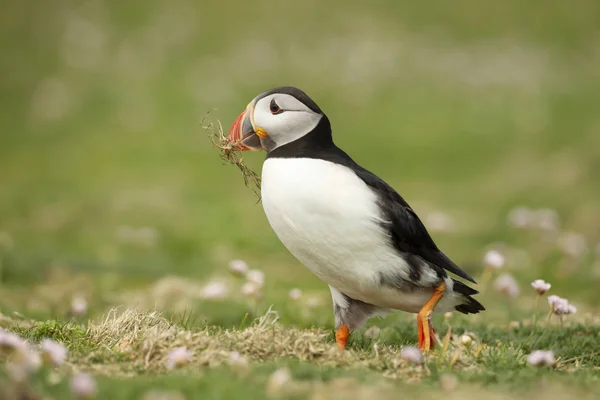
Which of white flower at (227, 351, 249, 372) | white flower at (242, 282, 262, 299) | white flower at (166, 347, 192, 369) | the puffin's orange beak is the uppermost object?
the puffin's orange beak

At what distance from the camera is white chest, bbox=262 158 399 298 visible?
17.5 feet

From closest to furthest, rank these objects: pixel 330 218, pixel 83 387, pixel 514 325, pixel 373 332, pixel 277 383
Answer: pixel 83 387 → pixel 277 383 → pixel 330 218 → pixel 373 332 → pixel 514 325

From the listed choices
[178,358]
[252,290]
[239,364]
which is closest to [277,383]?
[239,364]

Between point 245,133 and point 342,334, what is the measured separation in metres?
1.59

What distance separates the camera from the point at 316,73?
25.5 meters

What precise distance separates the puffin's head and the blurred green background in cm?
520

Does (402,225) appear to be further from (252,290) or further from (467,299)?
(252,290)

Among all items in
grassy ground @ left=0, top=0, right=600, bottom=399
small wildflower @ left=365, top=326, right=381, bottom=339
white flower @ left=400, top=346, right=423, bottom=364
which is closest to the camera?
white flower @ left=400, top=346, right=423, bottom=364

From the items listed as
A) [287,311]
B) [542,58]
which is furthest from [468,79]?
[287,311]

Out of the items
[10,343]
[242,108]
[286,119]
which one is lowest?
[10,343]

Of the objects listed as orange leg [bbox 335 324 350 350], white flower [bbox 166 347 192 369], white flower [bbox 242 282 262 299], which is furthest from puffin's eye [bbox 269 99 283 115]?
white flower [bbox 166 347 192 369]

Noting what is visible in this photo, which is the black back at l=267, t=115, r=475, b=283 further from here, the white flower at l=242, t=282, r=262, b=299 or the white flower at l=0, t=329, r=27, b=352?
the white flower at l=0, t=329, r=27, b=352

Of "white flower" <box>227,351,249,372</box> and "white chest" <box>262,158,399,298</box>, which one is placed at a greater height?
"white chest" <box>262,158,399,298</box>

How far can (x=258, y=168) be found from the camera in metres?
19.2
